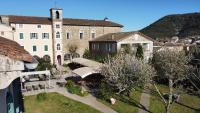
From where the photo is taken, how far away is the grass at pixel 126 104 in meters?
25.6

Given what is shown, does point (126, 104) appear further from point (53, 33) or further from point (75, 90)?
point (53, 33)

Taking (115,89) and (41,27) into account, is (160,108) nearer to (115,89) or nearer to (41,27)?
(115,89)

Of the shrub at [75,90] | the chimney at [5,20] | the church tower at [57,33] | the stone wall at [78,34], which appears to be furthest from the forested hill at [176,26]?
the shrub at [75,90]

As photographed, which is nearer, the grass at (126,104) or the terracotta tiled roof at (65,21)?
the grass at (126,104)

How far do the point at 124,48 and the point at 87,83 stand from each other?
18.2 metres

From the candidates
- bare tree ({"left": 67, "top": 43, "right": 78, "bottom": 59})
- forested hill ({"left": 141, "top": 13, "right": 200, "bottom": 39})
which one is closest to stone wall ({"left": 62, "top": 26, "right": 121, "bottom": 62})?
bare tree ({"left": 67, "top": 43, "right": 78, "bottom": 59})

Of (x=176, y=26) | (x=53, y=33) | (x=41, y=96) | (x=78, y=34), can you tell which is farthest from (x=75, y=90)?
(x=176, y=26)

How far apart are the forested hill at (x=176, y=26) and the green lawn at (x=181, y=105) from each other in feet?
260

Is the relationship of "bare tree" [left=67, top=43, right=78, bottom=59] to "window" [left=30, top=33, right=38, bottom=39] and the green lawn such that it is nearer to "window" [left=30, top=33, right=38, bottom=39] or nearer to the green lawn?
"window" [left=30, top=33, right=38, bottom=39]

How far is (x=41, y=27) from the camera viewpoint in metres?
54.1

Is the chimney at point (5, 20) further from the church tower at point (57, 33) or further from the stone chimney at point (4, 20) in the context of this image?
the church tower at point (57, 33)

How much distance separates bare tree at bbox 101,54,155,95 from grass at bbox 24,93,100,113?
17.2ft

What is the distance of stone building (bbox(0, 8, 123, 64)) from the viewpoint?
51688 millimetres

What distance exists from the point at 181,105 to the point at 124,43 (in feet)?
83.8
